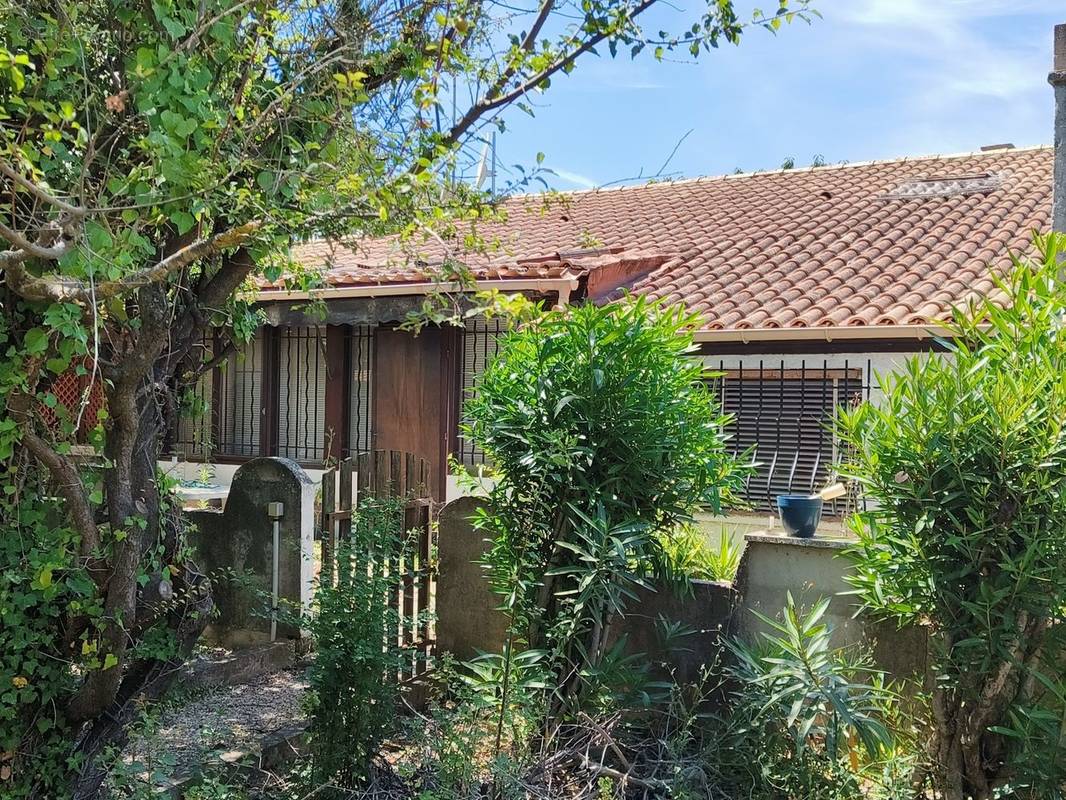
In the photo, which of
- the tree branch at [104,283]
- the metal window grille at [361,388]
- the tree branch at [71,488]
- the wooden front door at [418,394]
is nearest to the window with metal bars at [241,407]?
the metal window grille at [361,388]

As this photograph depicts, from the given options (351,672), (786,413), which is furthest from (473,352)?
(351,672)

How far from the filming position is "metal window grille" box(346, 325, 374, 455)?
11.1m

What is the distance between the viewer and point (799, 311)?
8289 millimetres

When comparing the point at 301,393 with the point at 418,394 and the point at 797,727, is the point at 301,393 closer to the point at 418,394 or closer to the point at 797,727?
the point at 418,394

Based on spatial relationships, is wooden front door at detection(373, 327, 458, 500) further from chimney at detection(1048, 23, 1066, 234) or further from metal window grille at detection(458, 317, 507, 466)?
chimney at detection(1048, 23, 1066, 234)

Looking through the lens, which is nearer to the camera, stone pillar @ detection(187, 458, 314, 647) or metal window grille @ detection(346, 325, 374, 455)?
stone pillar @ detection(187, 458, 314, 647)

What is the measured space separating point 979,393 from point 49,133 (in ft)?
12.0

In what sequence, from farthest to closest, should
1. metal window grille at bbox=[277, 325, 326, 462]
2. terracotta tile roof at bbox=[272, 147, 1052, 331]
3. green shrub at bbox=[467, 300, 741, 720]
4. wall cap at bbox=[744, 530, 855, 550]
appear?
1. metal window grille at bbox=[277, 325, 326, 462]
2. terracotta tile roof at bbox=[272, 147, 1052, 331]
3. wall cap at bbox=[744, 530, 855, 550]
4. green shrub at bbox=[467, 300, 741, 720]

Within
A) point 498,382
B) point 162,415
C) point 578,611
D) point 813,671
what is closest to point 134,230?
point 162,415

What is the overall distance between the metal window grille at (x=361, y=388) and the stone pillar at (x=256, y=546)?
16.1 feet

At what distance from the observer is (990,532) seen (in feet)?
12.3

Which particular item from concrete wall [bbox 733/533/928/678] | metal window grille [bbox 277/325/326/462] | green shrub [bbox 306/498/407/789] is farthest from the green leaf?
metal window grille [bbox 277/325/326/462]

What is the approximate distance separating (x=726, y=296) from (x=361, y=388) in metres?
4.72

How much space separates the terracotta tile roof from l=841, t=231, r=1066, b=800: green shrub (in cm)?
301
